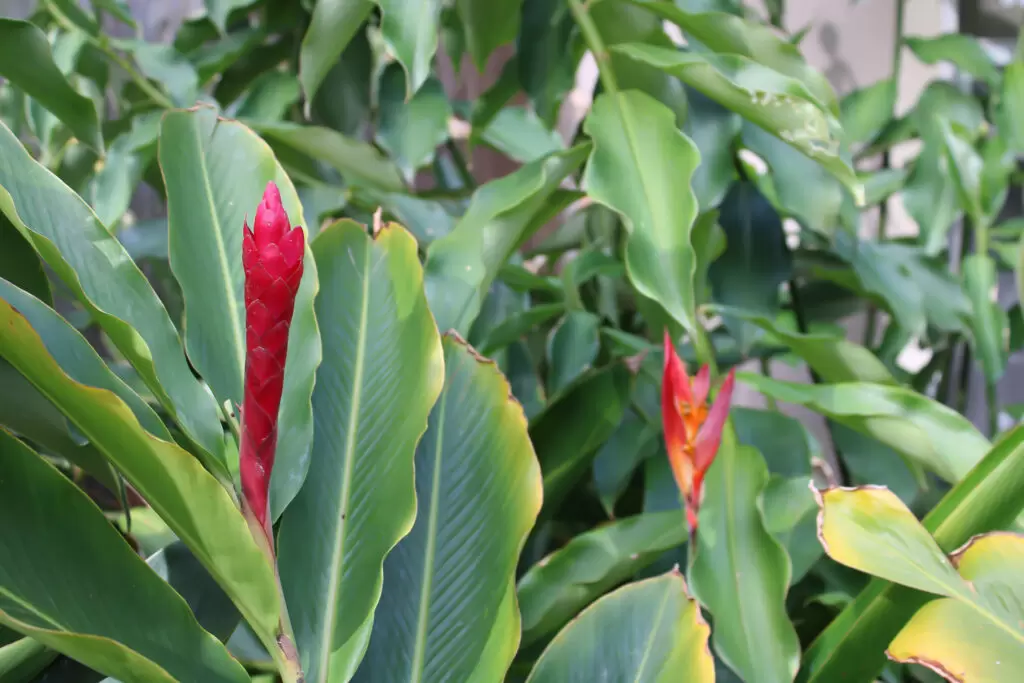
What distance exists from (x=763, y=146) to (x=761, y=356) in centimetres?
28

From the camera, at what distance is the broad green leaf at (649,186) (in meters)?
0.44

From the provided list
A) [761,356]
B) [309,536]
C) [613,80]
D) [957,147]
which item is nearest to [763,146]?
[613,80]

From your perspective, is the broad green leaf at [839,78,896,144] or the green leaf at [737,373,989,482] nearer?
the green leaf at [737,373,989,482]

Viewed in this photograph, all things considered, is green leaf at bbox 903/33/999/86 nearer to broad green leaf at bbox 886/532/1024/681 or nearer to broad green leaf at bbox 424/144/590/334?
broad green leaf at bbox 424/144/590/334

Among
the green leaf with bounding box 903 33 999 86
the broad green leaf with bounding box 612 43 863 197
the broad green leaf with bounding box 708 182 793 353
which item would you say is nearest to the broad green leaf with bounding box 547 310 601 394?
the broad green leaf with bounding box 708 182 793 353

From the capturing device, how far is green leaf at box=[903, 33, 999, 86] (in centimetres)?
104

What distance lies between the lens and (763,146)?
0.64 m

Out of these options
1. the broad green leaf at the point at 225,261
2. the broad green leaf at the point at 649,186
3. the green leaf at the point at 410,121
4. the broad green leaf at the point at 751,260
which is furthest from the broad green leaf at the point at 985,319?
the broad green leaf at the point at 225,261

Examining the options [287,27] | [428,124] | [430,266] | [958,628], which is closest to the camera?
[958,628]

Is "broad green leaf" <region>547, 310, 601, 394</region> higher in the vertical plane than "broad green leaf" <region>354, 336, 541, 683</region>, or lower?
lower

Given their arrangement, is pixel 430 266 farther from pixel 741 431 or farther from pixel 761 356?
pixel 761 356

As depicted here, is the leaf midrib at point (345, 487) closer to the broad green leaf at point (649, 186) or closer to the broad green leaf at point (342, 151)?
the broad green leaf at point (649, 186)

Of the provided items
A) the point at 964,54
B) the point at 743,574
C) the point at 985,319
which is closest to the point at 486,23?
the point at 743,574

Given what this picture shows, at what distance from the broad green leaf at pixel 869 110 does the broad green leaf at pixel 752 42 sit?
1.90 feet
